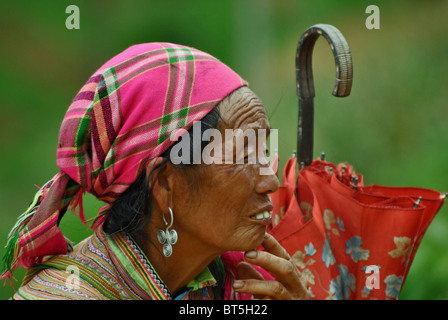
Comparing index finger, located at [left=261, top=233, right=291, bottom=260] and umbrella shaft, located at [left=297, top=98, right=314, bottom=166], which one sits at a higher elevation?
umbrella shaft, located at [left=297, top=98, right=314, bottom=166]

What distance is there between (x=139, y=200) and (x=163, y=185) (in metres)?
0.09

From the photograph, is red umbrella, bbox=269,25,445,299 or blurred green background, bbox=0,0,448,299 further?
blurred green background, bbox=0,0,448,299

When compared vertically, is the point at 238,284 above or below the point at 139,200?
below

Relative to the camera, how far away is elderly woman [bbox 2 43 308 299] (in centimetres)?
177

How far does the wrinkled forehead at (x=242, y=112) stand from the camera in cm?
184

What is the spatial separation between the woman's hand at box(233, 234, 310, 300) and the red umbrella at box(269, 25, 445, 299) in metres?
0.13

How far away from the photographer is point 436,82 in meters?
5.48

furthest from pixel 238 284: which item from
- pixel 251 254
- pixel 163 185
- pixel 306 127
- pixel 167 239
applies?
pixel 306 127

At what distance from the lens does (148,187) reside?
6.03ft
